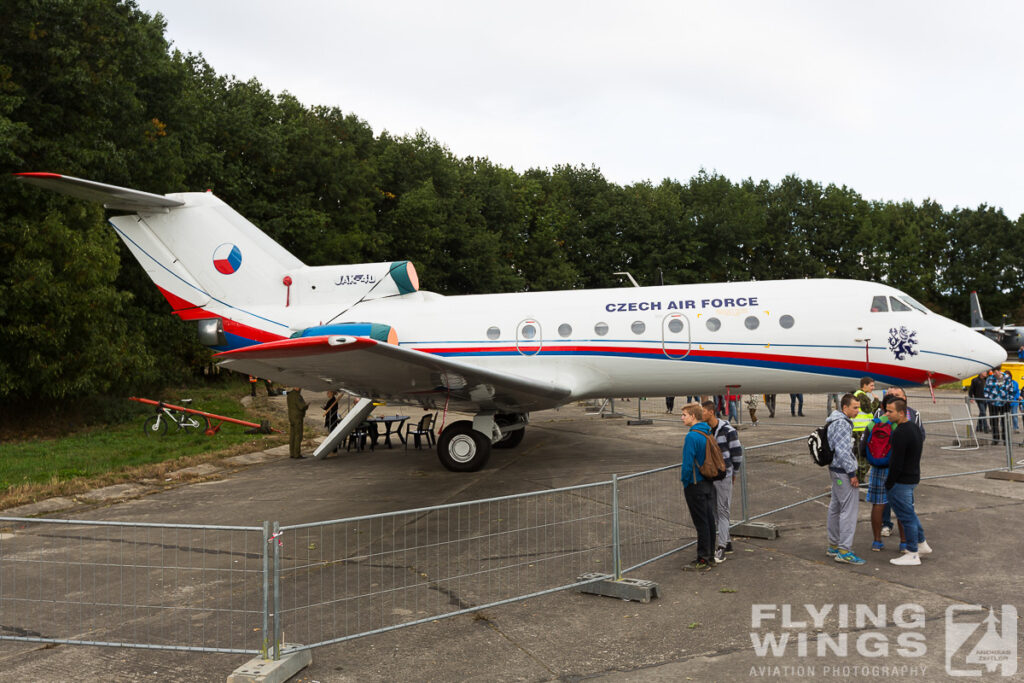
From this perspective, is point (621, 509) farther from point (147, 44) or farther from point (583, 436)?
point (147, 44)

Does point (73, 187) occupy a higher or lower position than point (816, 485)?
higher

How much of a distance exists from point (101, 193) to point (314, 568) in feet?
30.7

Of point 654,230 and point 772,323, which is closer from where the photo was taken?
point 772,323

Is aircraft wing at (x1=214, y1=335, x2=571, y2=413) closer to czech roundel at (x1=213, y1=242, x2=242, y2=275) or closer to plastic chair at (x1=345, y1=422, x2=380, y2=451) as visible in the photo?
czech roundel at (x1=213, y1=242, x2=242, y2=275)

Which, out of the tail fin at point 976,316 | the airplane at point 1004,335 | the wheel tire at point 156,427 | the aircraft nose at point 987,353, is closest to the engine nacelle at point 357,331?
the wheel tire at point 156,427

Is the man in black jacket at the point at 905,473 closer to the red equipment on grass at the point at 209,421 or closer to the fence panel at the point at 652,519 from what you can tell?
the fence panel at the point at 652,519

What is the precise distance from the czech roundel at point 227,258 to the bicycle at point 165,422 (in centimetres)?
622

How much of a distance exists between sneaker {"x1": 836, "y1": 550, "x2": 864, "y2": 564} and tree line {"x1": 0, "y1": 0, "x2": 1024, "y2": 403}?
19.0m

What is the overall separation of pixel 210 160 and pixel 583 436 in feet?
82.8

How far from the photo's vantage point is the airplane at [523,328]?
12.8 meters

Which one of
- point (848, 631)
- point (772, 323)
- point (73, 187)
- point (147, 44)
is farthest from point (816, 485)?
point (147, 44)

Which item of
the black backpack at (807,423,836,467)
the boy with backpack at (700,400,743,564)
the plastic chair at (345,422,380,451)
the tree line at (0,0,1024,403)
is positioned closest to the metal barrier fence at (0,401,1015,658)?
the boy with backpack at (700,400,743,564)

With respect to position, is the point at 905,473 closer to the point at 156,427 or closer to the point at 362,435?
the point at 362,435

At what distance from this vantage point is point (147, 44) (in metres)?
25.5
